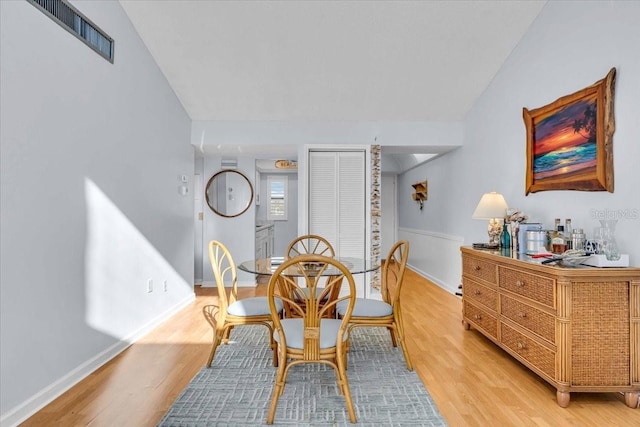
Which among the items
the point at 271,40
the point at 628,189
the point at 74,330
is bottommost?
the point at 74,330

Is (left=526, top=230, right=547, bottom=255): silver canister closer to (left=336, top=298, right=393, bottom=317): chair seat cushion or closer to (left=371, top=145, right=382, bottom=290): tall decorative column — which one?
(left=336, top=298, right=393, bottom=317): chair seat cushion

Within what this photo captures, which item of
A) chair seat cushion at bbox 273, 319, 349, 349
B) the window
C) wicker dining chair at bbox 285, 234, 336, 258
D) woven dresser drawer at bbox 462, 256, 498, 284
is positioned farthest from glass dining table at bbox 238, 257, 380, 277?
the window

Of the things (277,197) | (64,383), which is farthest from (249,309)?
(277,197)

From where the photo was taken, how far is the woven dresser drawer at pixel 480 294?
292cm

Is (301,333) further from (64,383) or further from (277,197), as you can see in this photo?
(277,197)

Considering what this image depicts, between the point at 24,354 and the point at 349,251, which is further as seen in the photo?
the point at 349,251

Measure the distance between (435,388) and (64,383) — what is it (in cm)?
233

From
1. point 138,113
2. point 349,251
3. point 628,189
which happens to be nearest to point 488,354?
point 628,189

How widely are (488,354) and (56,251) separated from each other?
3.15 meters

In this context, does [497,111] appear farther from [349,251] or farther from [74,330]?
[74,330]

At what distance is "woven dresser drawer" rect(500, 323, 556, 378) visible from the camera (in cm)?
222

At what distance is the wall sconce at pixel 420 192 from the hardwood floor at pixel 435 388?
308 cm

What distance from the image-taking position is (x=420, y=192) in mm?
6371

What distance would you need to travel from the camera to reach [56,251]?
224cm
